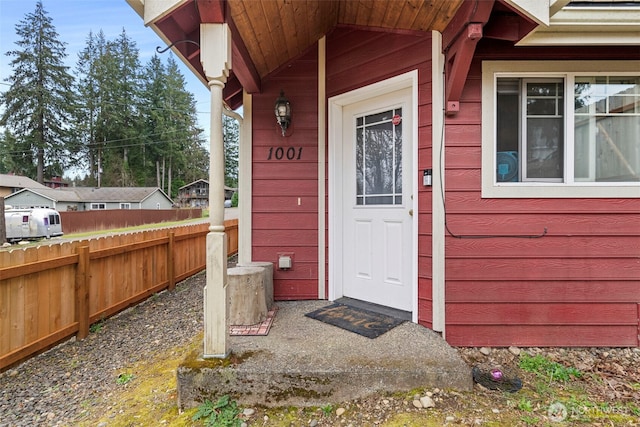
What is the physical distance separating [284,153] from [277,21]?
115 centimetres

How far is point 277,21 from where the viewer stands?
2.38 m

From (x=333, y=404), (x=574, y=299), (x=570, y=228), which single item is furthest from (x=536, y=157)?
(x=333, y=404)

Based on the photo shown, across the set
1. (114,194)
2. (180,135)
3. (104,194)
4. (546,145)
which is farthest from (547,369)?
(180,135)

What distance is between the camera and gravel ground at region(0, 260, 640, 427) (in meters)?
1.72

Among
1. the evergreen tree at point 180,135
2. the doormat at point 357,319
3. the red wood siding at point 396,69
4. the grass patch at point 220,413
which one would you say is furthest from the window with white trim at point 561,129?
the evergreen tree at point 180,135

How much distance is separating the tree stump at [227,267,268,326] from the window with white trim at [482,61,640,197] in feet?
6.47

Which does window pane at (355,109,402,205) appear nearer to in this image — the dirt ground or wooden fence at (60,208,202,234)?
the dirt ground

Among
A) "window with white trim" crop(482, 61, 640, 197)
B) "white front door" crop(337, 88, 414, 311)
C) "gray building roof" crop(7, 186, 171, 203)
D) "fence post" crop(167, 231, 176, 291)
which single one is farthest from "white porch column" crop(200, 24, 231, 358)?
"gray building roof" crop(7, 186, 171, 203)

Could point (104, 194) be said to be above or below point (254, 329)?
above

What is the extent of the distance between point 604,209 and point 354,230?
196 centimetres

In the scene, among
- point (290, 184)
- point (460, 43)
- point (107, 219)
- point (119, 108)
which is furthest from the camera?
point (119, 108)

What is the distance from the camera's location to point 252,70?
2.74 meters

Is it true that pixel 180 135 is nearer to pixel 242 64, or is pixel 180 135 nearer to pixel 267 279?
pixel 242 64

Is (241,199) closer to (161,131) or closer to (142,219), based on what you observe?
(142,219)
